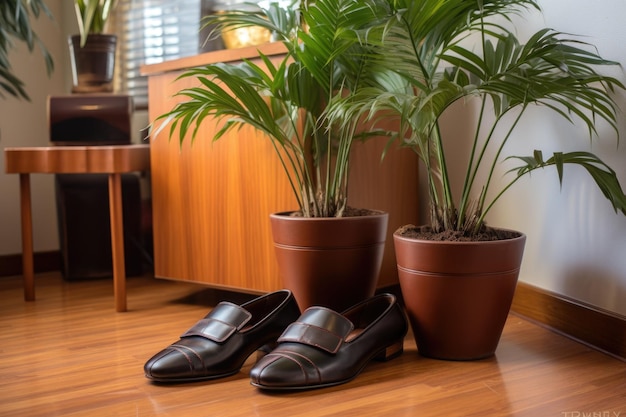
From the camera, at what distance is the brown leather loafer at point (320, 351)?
133cm

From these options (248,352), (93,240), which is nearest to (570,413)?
(248,352)

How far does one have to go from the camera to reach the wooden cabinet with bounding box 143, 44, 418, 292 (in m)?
1.95

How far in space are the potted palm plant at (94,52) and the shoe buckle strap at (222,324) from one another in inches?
49.5

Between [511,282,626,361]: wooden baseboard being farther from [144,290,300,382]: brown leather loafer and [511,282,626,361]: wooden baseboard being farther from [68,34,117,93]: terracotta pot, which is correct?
[68,34,117,93]: terracotta pot

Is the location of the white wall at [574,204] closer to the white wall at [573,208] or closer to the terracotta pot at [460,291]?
the white wall at [573,208]

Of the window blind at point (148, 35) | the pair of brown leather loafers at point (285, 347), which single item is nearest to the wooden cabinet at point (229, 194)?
the pair of brown leather loafers at point (285, 347)

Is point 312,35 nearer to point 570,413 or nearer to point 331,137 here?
point 331,137

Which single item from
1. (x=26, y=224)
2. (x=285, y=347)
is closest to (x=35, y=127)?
(x=26, y=224)

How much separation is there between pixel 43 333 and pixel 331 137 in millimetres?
880

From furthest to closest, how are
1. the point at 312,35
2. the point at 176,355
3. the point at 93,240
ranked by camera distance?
the point at 93,240 → the point at 312,35 → the point at 176,355

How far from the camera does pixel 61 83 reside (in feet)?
9.48

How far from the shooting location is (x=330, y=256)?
5.57 feet

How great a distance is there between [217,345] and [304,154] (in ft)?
1.96

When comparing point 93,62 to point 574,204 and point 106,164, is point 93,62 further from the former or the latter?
point 574,204
